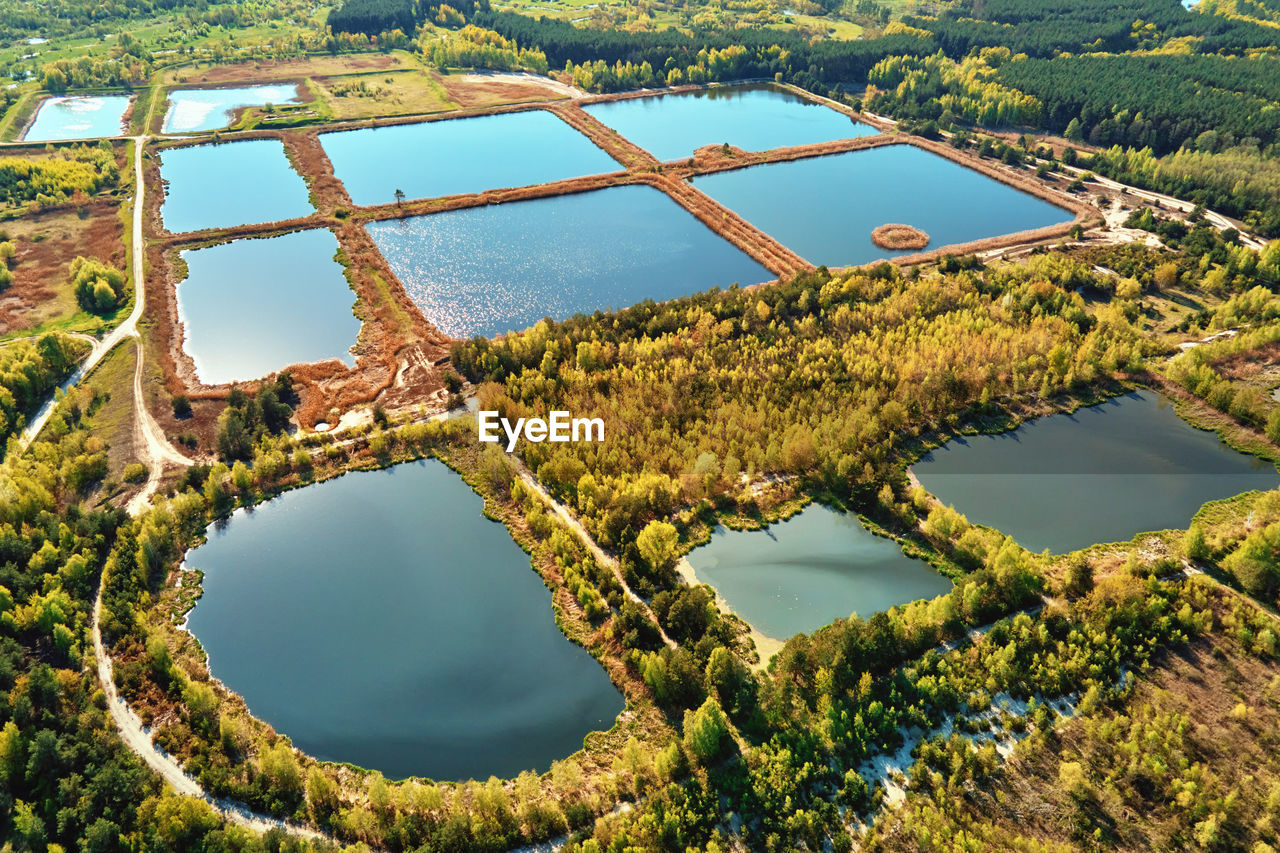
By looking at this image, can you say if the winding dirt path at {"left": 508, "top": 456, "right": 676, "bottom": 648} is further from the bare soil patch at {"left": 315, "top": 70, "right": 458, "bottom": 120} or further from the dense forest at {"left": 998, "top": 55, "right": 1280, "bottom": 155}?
the dense forest at {"left": 998, "top": 55, "right": 1280, "bottom": 155}

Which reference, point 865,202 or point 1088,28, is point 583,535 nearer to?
point 865,202

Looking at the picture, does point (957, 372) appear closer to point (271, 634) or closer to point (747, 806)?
point (747, 806)

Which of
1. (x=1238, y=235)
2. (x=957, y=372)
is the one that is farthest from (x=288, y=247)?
(x=1238, y=235)

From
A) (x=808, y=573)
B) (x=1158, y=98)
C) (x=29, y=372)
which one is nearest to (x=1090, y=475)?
(x=808, y=573)

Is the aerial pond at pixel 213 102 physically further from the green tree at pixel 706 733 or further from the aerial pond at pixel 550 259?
the green tree at pixel 706 733

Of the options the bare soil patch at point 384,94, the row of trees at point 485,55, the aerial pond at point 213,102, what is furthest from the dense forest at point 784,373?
the row of trees at point 485,55

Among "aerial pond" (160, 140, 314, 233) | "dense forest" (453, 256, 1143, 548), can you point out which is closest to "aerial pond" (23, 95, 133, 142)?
"aerial pond" (160, 140, 314, 233)
